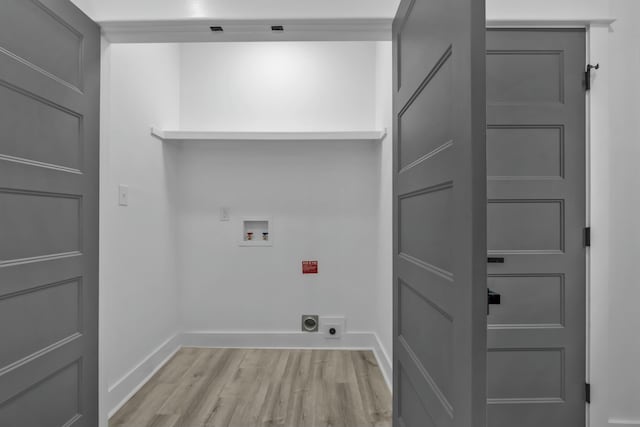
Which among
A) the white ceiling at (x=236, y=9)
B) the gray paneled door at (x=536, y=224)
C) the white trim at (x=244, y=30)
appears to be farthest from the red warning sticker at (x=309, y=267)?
the white ceiling at (x=236, y=9)

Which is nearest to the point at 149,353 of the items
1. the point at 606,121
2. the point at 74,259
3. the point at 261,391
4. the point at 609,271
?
the point at 261,391

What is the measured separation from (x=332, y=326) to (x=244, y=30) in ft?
8.27

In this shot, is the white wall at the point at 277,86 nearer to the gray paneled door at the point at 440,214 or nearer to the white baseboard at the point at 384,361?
the white baseboard at the point at 384,361

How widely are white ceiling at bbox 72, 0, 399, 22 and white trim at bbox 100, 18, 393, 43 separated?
0.02 meters

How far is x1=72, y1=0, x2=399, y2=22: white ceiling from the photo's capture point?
1.63 m

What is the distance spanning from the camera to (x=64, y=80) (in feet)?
4.73

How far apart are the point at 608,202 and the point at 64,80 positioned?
2.35 meters

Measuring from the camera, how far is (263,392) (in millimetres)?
2541

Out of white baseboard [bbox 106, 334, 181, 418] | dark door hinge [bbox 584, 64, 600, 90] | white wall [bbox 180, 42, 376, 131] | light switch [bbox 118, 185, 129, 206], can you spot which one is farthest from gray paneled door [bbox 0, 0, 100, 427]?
dark door hinge [bbox 584, 64, 600, 90]

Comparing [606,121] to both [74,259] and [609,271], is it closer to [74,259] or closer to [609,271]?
[609,271]

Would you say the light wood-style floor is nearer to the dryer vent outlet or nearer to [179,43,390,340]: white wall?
the dryer vent outlet

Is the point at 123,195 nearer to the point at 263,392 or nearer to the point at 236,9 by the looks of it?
the point at 236,9

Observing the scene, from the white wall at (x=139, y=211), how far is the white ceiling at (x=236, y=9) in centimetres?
22

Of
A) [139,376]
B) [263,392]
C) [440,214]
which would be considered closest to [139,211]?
[139,376]
